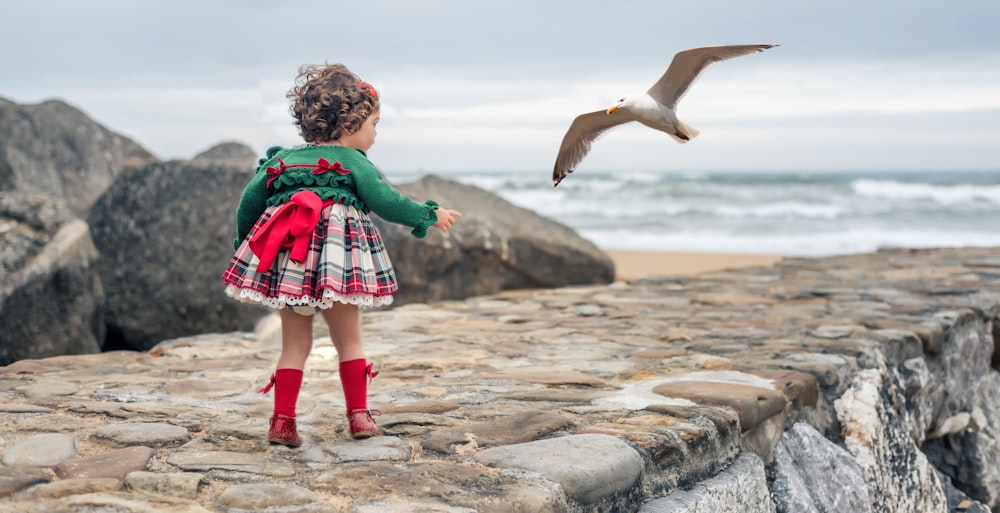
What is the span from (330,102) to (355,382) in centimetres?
92

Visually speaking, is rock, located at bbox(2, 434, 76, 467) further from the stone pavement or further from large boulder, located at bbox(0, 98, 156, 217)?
large boulder, located at bbox(0, 98, 156, 217)

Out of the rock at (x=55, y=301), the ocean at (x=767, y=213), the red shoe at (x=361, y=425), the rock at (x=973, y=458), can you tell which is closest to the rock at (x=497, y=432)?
the red shoe at (x=361, y=425)

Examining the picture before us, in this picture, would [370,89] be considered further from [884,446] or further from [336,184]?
[884,446]

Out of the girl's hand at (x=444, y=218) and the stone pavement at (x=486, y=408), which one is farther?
the girl's hand at (x=444, y=218)

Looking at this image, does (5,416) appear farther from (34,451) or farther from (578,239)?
(578,239)

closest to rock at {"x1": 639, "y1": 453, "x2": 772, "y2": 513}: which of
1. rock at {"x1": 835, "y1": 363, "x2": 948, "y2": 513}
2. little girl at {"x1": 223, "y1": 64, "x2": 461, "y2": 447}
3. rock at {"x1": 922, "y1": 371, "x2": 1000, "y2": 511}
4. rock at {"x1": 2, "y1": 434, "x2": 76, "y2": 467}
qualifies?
rock at {"x1": 835, "y1": 363, "x2": 948, "y2": 513}

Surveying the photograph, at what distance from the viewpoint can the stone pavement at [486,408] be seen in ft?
8.16

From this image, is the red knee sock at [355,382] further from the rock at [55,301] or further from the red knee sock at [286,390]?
the rock at [55,301]

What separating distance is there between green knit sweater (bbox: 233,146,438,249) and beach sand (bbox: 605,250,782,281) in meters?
9.08

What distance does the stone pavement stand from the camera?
249 centimetres

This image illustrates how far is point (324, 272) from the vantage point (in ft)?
9.48

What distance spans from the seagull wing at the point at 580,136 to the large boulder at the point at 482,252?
10.8 ft

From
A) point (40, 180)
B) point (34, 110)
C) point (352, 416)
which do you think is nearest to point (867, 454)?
point (352, 416)

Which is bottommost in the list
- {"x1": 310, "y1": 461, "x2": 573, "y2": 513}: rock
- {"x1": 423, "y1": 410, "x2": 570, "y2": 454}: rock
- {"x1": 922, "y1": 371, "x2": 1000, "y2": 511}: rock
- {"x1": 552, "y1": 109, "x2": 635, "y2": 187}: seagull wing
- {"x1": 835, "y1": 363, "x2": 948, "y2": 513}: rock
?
{"x1": 922, "y1": 371, "x2": 1000, "y2": 511}: rock
